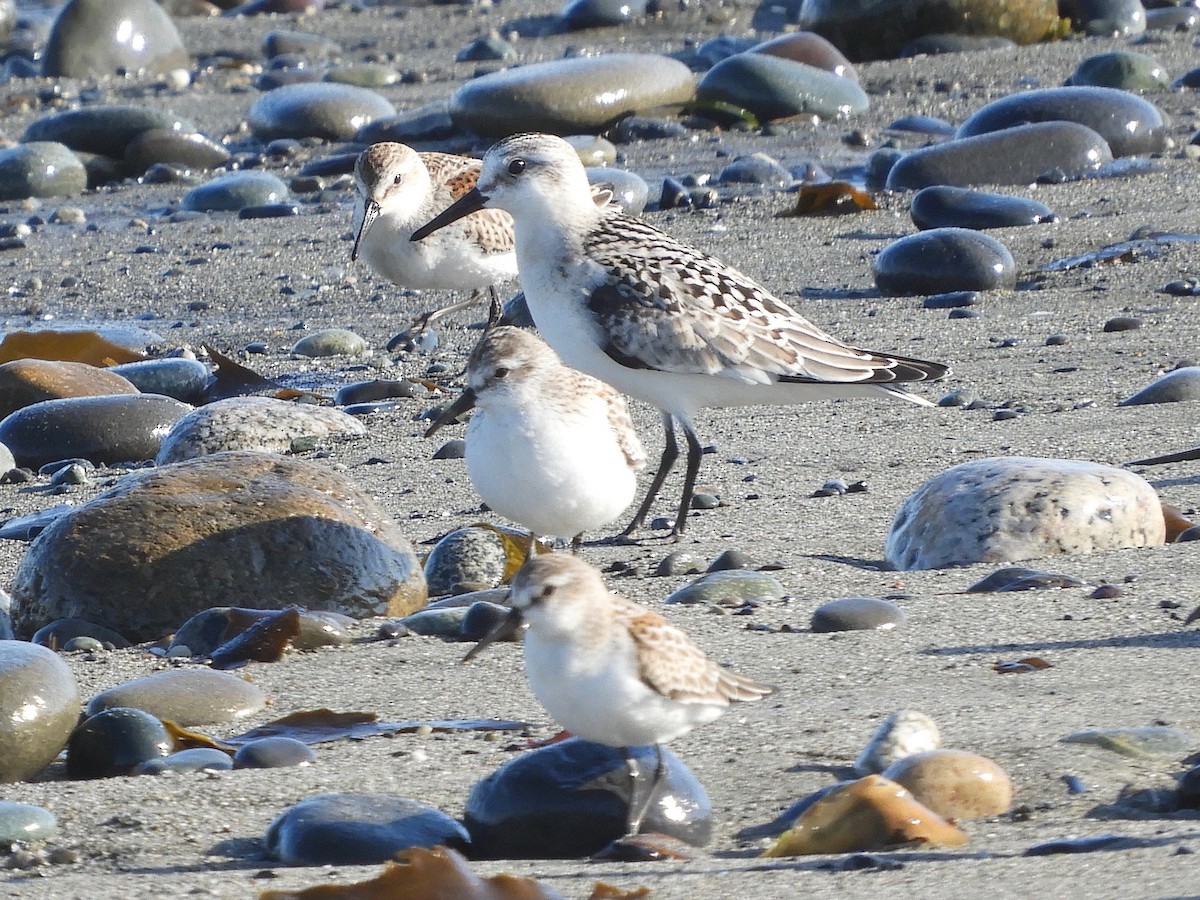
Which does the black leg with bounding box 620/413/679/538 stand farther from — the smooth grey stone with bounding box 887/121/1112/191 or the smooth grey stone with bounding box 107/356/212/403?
the smooth grey stone with bounding box 887/121/1112/191

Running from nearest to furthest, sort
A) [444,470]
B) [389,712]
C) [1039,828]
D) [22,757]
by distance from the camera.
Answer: [1039,828] < [22,757] < [389,712] < [444,470]

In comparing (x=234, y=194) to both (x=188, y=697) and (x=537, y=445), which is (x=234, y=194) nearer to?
(x=537, y=445)

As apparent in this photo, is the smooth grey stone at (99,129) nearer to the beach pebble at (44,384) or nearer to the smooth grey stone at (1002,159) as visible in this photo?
the smooth grey stone at (1002,159)

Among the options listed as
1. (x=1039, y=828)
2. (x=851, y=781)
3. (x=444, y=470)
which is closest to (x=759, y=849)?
(x=851, y=781)

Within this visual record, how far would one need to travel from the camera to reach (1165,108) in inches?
465

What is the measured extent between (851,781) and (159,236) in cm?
821

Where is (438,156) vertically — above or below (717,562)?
above

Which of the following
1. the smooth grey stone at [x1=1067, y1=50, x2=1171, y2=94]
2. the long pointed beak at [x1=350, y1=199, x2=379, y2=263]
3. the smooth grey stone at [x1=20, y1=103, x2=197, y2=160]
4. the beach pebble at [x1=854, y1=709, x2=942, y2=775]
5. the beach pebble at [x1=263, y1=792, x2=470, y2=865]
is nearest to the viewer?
the beach pebble at [x1=263, y1=792, x2=470, y2=865]

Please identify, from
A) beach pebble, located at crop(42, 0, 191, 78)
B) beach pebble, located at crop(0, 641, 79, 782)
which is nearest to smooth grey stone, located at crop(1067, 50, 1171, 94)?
beach pebble, located at crop(42, 0, 191, 78)

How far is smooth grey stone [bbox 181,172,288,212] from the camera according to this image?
11.1 meters

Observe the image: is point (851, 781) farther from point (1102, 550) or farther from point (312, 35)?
point (312, 35)

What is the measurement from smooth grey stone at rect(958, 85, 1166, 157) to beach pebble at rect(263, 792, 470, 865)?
8.24 m

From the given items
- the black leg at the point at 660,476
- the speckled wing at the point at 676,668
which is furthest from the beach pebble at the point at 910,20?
the speckled wing at the point at 676,668

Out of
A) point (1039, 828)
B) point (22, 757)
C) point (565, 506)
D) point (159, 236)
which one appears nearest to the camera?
point (1039, 828)
